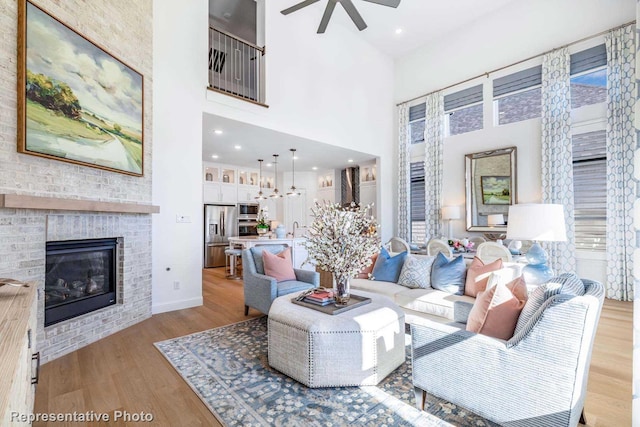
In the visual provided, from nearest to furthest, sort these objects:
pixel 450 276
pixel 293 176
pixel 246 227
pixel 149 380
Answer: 1. pixel 149 380
2. pixel 450 276
3. pixel 246 227
4. pixel 293 176

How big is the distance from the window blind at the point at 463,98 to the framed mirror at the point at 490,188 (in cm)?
119

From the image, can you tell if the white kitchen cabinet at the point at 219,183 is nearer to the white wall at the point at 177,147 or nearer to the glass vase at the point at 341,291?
the white wall at the point at 177,147

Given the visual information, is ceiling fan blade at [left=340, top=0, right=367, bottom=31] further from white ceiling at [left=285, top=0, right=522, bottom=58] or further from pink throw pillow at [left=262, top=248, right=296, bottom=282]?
pink throw pillow at [left=262, top=248, right=296, bottom=282]

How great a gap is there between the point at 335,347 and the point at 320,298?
453 millimetres

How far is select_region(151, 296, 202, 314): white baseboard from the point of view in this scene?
394 centimetres

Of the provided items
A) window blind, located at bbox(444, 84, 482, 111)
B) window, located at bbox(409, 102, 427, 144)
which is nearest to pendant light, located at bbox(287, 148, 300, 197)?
window, located at bbox(409, 102, 427, 144)

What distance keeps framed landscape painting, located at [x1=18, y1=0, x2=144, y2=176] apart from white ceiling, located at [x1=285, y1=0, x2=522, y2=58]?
147 inches

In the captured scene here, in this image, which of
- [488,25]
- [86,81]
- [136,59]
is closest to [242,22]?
[136,59]

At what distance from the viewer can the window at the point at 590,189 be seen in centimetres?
486

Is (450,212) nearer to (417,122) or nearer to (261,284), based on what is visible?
(417,122)

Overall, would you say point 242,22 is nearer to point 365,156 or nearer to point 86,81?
point 365,156

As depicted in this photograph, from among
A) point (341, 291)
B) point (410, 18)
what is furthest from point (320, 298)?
point (410, 18)

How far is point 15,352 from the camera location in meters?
0.89

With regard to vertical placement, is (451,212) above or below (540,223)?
above
